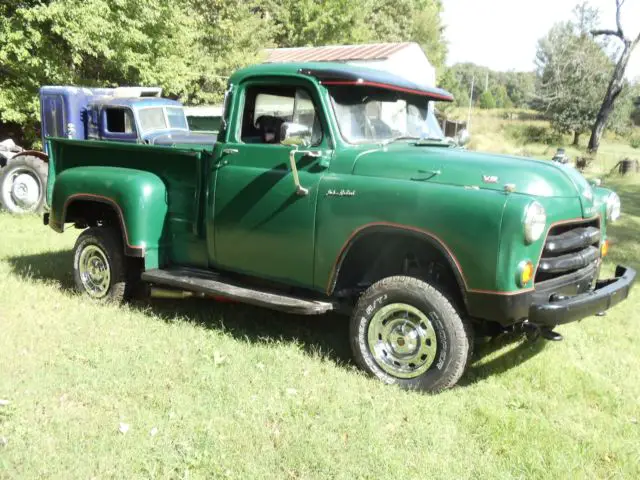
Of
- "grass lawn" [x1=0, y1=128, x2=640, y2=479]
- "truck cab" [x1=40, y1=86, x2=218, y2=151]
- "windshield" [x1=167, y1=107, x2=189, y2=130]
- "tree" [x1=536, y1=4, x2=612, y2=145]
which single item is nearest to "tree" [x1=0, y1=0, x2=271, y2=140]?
"truck cab" [x1=40, y1=86, x2=218, y2=151]

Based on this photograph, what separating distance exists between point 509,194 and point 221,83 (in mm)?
17130

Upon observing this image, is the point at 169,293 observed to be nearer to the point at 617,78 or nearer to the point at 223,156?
the point at 223,156

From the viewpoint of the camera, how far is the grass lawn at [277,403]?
335cm

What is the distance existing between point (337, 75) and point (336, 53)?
22915 mm

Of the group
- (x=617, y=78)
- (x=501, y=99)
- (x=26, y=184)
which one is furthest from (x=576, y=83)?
(x=501, y=99)

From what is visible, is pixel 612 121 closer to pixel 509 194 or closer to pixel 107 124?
pixel 107 124

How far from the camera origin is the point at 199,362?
4.54m

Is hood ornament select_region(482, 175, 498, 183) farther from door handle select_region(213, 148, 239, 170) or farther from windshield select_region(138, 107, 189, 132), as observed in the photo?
windshield select_region(138, 107, 189, 132)

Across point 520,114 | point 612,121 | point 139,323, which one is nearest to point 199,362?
point 139,323

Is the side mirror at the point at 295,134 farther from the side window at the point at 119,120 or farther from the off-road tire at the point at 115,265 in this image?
the side window at the point at 119,120

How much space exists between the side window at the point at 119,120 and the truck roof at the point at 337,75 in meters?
6.82

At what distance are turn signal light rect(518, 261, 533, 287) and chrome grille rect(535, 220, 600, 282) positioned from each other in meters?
0.17

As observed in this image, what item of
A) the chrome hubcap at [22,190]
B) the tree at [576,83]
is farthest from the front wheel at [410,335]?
the tree at [576,83]

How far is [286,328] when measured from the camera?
5422 millimetres
